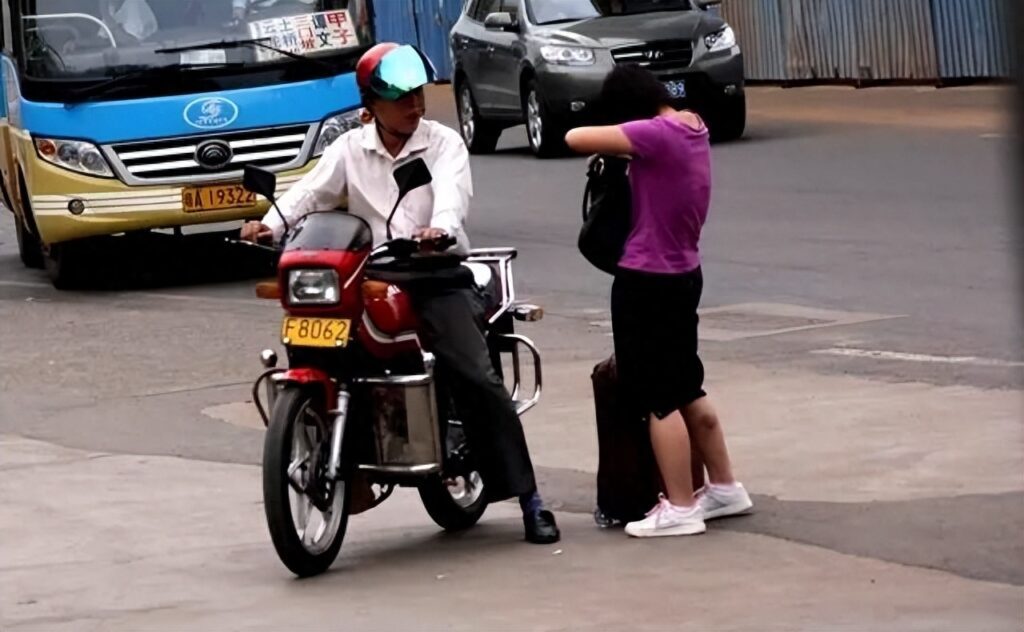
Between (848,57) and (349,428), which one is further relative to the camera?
(848,57)

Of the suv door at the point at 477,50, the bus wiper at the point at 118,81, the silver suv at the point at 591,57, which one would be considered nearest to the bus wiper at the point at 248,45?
the bus wiper at the point at 118,81

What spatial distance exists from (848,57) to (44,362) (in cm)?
1859

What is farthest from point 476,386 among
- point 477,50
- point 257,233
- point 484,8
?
point 484,8

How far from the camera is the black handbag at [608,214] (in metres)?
7.23

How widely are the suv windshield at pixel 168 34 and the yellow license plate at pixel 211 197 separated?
2.78ft

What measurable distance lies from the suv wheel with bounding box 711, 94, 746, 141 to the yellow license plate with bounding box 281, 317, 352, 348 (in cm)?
1606

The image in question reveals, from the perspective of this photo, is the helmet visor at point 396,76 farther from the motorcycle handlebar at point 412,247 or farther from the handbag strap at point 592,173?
the handbag strap at point 592,173

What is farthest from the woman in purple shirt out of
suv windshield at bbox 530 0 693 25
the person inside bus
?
suv windshield at bbox 530 0 693 25

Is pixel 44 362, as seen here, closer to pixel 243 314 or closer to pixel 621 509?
pixel 243 314

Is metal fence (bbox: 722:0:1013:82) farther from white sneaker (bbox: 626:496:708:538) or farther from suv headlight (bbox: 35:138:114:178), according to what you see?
white sneaker (bbox: 626:496:708:538)

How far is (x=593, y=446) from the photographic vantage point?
8.95m

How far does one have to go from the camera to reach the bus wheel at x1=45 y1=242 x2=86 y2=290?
51.1 feet

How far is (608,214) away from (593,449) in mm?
1839

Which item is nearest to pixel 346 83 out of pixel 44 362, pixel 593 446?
pixel 44 362
